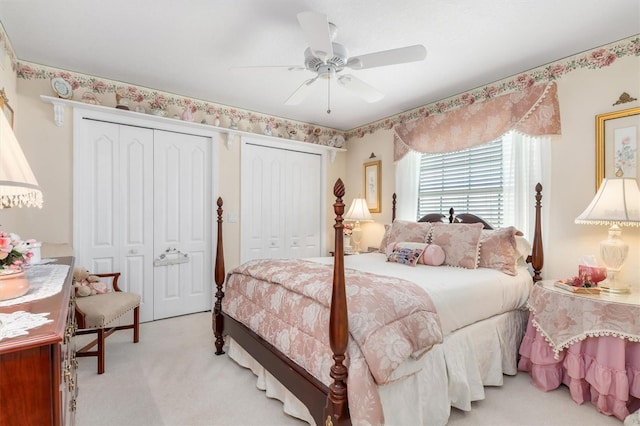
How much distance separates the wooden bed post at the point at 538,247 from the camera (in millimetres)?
2773

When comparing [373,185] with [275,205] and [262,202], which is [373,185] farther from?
[262,202]

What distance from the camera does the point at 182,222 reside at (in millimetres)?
3783

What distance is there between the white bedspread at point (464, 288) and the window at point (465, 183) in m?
0.78

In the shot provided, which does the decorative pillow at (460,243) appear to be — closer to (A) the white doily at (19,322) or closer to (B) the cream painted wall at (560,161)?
(B) the cream painted wall at (560,161)

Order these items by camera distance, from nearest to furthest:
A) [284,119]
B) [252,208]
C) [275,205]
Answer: [252,208], [275,205], [284,119]

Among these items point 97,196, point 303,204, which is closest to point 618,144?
point 303,204

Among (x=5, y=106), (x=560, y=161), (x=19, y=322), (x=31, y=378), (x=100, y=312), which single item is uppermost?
(x=5, y=106)

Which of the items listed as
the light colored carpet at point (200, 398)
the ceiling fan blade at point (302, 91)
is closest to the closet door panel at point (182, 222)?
the light colored carpet at point (200, 398)

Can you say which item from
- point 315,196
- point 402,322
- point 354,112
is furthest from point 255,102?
point 402,322

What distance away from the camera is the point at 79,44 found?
2613mm

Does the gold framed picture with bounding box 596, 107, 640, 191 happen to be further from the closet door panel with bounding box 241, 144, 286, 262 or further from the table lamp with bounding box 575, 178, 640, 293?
the closet door panel with bounding box 241, 144, 286, 262

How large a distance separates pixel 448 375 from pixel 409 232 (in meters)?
1.61

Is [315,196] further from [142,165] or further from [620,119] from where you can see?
[620,119]

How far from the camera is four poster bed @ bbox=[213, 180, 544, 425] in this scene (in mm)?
1485
